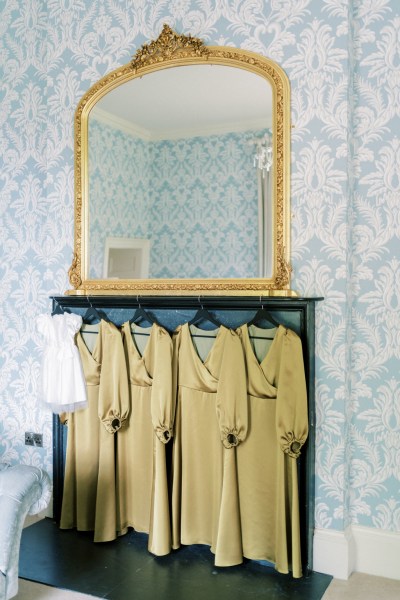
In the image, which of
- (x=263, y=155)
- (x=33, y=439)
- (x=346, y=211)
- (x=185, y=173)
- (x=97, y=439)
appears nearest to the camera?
(x=346, y=211)

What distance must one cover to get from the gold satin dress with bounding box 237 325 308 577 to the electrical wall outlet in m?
1.19

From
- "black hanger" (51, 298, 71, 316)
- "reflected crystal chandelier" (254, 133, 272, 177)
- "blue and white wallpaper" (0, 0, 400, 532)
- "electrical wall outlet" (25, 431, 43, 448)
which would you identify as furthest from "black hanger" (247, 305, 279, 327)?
"electrical wall outlet" (25, 431, 43, 448)

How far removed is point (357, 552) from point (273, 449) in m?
0.58

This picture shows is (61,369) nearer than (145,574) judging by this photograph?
No

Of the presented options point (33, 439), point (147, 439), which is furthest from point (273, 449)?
point (33, 439)

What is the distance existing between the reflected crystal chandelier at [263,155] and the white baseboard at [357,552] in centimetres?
155

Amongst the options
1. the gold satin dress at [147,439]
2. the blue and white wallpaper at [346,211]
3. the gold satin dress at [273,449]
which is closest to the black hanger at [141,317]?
the gold satin dress at [147,439]

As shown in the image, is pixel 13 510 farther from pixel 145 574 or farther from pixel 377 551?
pixel 377 551

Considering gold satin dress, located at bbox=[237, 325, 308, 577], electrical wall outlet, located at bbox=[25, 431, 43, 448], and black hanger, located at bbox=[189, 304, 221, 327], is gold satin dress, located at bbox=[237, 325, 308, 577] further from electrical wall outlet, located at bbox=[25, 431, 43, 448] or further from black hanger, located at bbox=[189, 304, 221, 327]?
electrical wall outlet, located at bbox=[25, 431, 43, 448]

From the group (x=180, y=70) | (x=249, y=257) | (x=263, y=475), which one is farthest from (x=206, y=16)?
(x=263, y=475)

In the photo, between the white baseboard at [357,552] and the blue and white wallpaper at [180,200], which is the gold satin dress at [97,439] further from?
the white baseboard at [357,552]

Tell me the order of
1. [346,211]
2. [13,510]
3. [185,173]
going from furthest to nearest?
[185,173] < [346,211] < [13,510]

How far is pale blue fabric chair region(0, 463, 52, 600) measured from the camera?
72.7 inches

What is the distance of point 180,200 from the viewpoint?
269 cm
